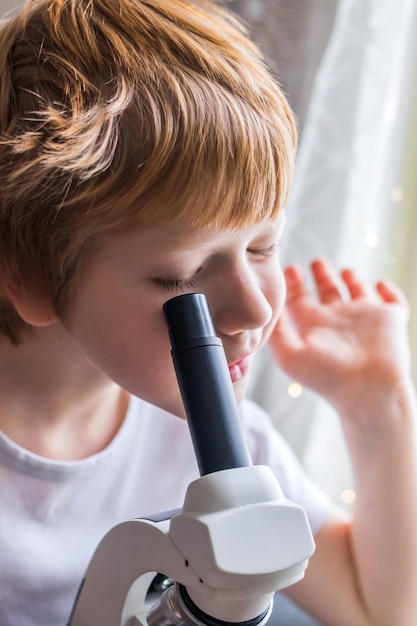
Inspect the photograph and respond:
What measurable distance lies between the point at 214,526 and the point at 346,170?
658 mm

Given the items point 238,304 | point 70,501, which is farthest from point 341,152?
point 70,501

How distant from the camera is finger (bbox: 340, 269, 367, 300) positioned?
1.02m

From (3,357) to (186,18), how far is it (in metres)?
0.39

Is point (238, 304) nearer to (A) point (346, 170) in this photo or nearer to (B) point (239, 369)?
(B) point (239, 369)

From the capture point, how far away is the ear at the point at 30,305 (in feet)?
2.38

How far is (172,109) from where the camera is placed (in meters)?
0.63

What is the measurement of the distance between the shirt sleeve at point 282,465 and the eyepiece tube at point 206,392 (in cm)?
36

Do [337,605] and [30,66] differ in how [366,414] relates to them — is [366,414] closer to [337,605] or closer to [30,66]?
[337,605]

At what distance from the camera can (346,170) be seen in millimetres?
1047

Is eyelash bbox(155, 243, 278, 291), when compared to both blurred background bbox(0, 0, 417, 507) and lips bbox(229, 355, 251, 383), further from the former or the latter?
blurred background bbox(0, 0, 417, 507)

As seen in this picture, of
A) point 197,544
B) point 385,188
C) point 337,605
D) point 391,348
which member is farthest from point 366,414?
point 197,544

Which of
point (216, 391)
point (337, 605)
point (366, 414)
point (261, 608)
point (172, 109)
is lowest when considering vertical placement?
point (337, 605)

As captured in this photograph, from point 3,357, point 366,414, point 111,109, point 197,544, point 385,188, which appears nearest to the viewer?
point 197,544

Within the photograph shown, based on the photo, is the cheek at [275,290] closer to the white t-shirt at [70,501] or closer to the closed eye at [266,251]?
the closed eye at [266,251]
